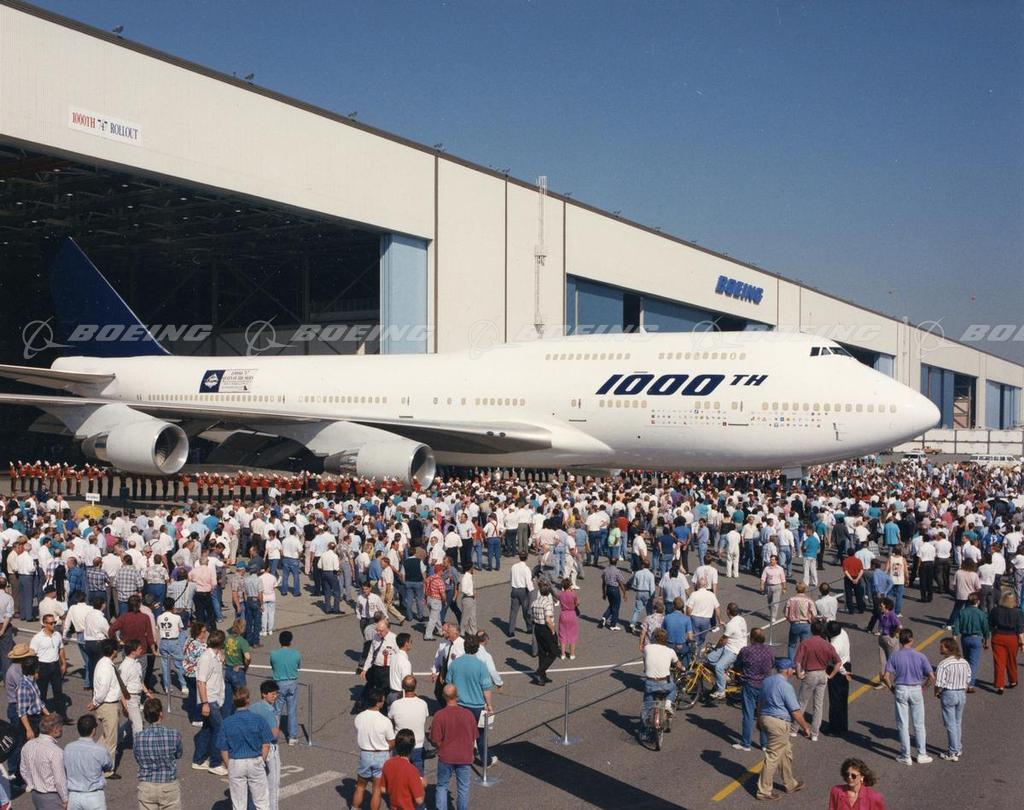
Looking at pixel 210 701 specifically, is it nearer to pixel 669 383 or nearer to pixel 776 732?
pixel 776 732

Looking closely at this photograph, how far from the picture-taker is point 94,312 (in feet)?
134

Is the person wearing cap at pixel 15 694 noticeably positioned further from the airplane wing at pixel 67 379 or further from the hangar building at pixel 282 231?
the airplane wing at pixel 67 379

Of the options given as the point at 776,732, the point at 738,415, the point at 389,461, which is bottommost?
the point at 776,732

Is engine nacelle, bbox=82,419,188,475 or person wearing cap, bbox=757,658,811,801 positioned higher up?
engine nacelle, bbox=82,419,188,475

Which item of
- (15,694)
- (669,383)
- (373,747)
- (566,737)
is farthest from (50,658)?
(669,383)

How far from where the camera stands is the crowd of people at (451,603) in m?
9.38

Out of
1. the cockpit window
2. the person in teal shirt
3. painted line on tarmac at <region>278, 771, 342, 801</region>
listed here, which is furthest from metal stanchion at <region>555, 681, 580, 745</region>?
the cockpit window

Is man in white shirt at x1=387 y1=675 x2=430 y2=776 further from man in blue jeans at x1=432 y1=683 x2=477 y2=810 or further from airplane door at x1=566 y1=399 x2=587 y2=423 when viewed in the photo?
airplane door at x1=566 y1=399 x2=587 y2=423

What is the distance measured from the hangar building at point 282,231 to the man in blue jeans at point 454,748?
86.3 ft

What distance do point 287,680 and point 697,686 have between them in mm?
5395

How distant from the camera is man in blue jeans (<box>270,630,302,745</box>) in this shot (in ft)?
34.4

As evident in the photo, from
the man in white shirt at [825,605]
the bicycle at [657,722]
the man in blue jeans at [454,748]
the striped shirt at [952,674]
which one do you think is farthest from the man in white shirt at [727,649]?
the man in blue jeans at [454,748]

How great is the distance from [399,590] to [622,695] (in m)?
5.81

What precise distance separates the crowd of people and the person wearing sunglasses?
5cm
